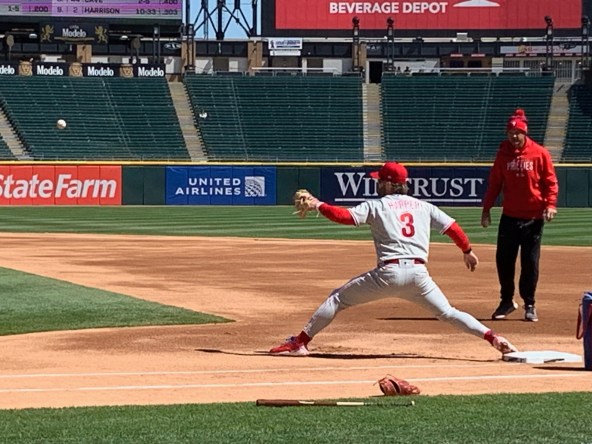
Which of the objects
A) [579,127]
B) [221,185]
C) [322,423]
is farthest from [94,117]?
[322,423]

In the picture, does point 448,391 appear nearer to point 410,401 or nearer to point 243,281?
point 410,401

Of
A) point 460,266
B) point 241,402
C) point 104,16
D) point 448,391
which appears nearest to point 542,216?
point 448,391

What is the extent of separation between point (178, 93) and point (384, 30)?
34.9 ft

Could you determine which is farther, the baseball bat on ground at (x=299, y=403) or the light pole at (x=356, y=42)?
the light pole at (x=356, y=42)

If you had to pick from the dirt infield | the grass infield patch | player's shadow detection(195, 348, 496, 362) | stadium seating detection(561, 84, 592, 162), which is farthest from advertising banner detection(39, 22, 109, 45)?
player's shadow detection(195, 348, 496, 362)

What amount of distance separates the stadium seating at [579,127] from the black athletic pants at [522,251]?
120ft

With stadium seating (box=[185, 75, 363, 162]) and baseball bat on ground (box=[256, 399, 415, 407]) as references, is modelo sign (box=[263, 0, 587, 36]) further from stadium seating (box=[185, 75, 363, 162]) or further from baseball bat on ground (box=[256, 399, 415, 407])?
baseball bat on ground (box=[256, 399, 415, 407])

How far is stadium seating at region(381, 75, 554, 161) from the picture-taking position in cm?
5131

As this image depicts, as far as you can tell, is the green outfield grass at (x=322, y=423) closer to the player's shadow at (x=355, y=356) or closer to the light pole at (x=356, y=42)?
the player's shadow at (x=355, y=356)

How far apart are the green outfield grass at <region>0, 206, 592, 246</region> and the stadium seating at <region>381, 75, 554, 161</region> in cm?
904

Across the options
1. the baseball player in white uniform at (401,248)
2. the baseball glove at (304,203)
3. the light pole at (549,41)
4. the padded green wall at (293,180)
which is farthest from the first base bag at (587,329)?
the light pole at (549,41)

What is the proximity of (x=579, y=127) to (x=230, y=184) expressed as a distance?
52.3 feet

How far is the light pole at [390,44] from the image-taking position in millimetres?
58500

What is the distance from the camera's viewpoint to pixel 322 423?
22.8ft
